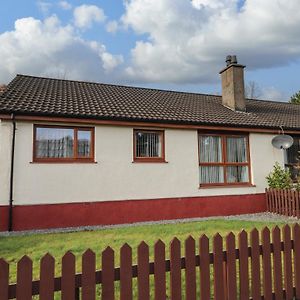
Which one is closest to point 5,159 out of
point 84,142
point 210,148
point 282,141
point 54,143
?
point 54,143

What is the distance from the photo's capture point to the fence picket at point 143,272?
315 centimetres

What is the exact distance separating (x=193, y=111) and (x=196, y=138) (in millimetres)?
1979

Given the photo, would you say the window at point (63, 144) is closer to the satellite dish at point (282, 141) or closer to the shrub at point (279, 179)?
the shrub at point (279, 179)

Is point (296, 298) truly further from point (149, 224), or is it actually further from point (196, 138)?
point (196, 138)

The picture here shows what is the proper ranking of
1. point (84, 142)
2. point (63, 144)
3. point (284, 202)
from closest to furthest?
point (63, 144) < point (84, 142) < point (284, 202)

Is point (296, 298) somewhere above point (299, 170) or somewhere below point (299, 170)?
below

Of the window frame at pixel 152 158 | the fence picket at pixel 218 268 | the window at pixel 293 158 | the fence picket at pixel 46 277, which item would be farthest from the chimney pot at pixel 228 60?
the fence picket at pixel 46 277

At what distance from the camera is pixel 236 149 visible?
13148mm

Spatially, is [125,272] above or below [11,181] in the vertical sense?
below

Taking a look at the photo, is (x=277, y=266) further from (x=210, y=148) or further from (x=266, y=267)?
(x=210, y=148)

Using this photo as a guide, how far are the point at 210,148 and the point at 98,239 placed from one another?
252 inches

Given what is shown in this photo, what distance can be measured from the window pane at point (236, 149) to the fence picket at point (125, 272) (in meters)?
10.4

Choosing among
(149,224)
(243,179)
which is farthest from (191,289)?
(243,179)

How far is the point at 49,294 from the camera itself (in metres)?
2.76
